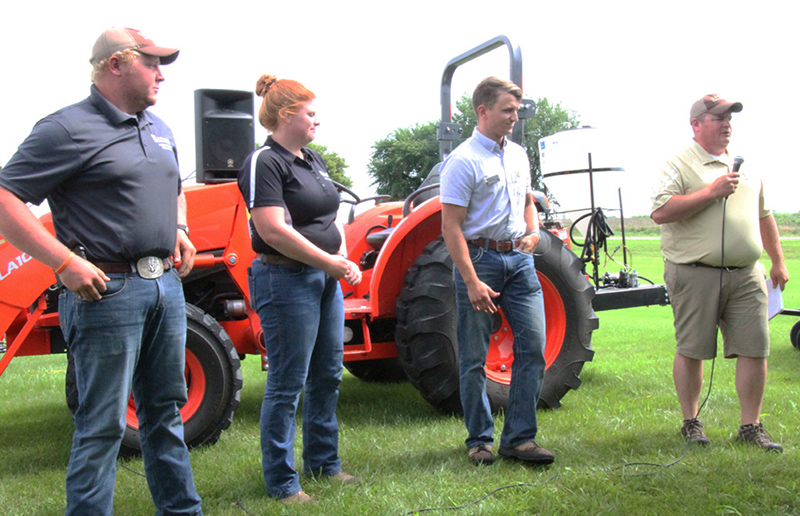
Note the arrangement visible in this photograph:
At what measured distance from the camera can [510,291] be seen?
3.07 m

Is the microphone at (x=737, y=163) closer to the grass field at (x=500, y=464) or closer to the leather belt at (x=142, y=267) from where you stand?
the grass field at (x=500, y=464)

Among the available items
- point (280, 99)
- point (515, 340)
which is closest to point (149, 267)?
point (280, 99)

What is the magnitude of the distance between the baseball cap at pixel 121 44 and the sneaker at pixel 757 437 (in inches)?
114

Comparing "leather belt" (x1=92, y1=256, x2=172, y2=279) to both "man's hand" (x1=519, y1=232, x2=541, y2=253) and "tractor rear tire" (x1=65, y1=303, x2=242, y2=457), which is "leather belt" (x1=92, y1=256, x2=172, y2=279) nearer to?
"tractor rear tire" (x1=65, y1=303, x2=242, y2=457)

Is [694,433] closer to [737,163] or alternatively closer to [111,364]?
[737,163]

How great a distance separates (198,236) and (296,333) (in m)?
1.48

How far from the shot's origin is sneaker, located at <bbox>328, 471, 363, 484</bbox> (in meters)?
2.82

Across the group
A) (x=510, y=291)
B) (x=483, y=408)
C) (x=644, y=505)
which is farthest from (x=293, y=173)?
(x=644, y=505)

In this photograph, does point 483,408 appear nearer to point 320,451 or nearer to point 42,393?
point 320,451

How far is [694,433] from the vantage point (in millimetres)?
3264

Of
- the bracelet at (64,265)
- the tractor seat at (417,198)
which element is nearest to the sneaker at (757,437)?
the tractor seat at (417,198)

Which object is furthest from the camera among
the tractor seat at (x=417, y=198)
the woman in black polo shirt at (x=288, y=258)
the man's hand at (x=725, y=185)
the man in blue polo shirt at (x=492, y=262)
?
the tractor seat at (x=417, y=198)

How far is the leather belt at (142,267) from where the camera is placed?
6.73ft

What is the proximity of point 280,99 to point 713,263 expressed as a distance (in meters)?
2.06
